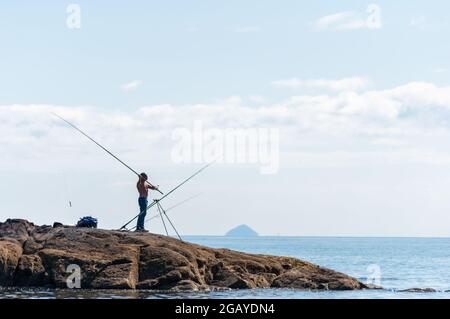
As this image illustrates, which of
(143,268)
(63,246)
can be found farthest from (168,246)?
(63,246)

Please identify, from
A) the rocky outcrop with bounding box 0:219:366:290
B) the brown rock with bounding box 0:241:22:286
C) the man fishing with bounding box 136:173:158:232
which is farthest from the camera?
the man fishing with bounding box 136:173:158:232

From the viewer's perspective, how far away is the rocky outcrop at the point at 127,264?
34625 mm

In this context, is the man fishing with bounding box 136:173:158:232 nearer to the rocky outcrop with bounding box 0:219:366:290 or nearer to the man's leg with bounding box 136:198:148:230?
the man's leg with bounding box 136:198:148:230

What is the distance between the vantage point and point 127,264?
35.0m

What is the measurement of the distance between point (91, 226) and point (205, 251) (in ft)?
15.7

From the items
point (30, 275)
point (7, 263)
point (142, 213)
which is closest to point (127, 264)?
point (30, 275)

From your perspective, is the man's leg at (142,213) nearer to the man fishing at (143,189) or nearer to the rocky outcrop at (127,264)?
the man fishing at (143,189)

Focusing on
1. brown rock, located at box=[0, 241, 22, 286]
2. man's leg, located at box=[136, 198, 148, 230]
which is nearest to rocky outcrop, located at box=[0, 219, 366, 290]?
brown rock, located at box=[0, 241, 22, 286]

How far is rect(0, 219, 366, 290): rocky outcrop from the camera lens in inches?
1363
